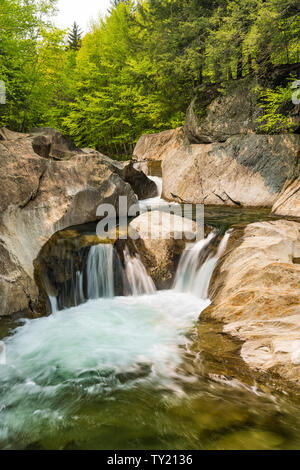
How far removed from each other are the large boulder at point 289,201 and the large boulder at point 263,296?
1941 millimetres

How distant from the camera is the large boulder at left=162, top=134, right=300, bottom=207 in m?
9.30

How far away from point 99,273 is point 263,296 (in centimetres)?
356

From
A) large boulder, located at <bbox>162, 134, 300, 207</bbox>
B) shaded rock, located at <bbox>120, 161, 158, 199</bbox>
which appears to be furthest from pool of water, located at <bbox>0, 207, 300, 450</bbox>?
shaded rock, located at <bbox>120, 161, 158, 199</bbox>

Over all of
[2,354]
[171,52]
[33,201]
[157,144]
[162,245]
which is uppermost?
[171,52]

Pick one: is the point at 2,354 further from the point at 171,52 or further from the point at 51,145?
the point at 171,52

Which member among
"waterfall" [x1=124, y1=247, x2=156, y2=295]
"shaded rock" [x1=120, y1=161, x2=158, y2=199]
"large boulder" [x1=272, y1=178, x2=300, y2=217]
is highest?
"shaded rock" [x1=120, y1=161, x2=158, y2=199]

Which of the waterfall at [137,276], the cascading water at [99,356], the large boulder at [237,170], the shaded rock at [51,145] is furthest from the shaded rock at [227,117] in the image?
the waterfall at [137,276]

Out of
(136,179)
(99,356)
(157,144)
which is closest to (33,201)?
(99,356)

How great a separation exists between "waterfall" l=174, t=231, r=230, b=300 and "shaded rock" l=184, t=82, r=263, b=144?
18.8ft

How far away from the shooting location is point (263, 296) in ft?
13.2

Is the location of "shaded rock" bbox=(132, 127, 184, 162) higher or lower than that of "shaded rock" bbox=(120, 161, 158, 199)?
higher

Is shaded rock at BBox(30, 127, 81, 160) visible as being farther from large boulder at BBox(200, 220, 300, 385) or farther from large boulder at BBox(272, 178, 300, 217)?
large boulder at BBox(272, 178, 300, 217)

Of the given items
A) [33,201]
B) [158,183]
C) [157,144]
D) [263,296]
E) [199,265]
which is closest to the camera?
[263,296]
